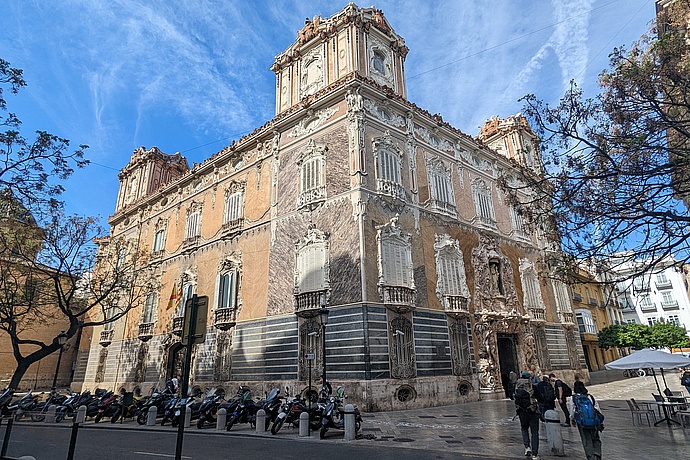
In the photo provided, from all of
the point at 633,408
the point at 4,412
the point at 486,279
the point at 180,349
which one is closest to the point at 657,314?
the point at 486,279

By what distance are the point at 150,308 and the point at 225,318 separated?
929 centimetres

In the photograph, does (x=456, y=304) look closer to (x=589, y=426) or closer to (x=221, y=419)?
(x=221, y=419)

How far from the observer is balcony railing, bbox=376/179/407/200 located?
18.5 meters

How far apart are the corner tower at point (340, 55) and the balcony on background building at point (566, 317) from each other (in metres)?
17.1

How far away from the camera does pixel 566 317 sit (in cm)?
2689

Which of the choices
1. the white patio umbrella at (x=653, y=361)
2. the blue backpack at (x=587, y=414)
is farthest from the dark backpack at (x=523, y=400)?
the white patio umbrella at (x=653, y=361)

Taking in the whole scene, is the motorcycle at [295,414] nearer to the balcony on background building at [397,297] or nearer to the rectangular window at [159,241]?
the balcony on background building at [397,297]

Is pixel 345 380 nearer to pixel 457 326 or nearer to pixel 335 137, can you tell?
pixel 457 326

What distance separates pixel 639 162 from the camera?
8031 millimetres

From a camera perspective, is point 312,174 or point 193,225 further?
point 193,225

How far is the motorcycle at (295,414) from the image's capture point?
11.0 m

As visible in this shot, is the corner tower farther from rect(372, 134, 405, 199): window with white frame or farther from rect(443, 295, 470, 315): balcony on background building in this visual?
rect(443, 295, 470, 315): balcony on background building

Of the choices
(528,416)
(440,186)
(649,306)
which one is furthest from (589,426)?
(649,306)

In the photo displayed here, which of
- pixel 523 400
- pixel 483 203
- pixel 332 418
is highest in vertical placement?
pixel 483 203
